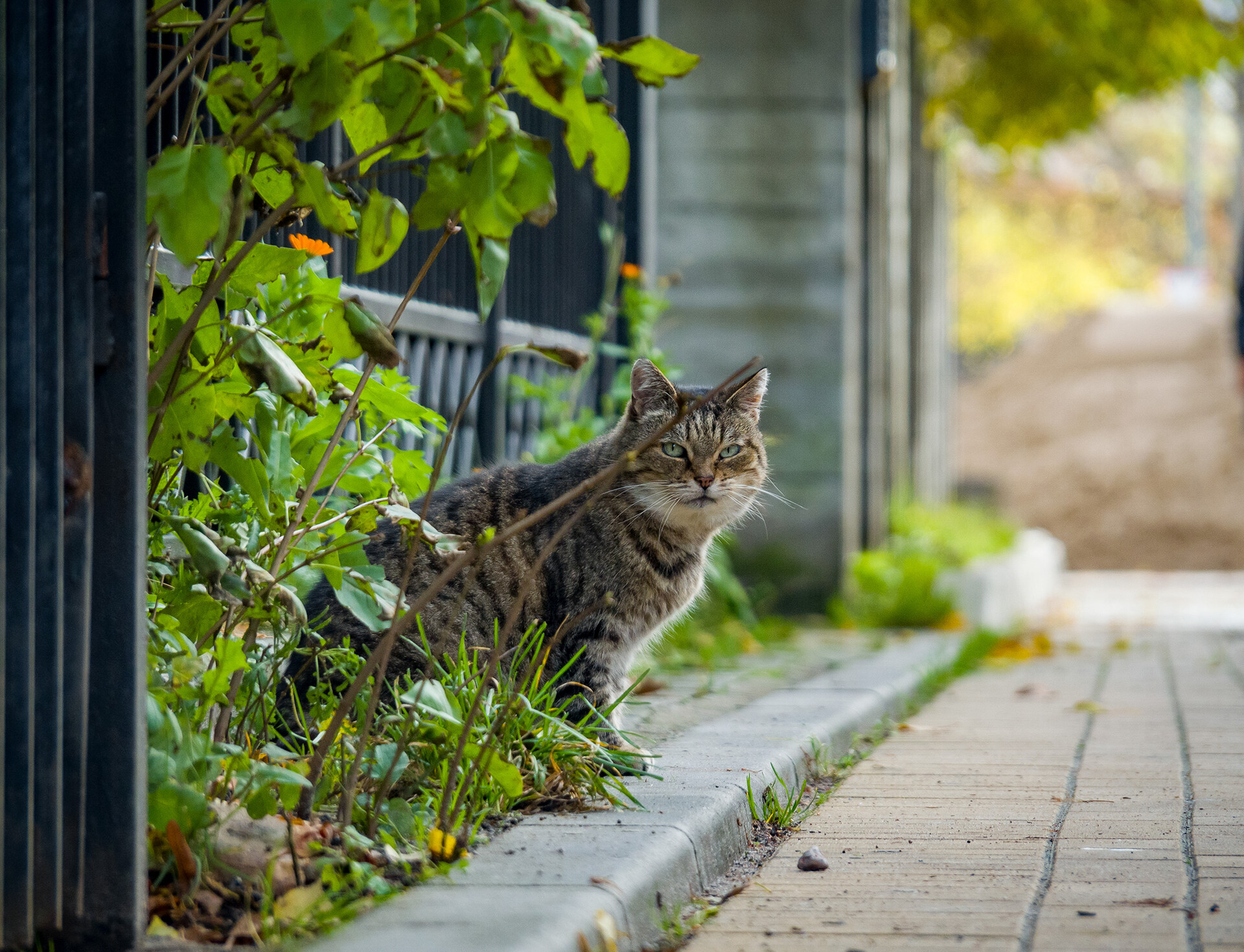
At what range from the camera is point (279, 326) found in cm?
253

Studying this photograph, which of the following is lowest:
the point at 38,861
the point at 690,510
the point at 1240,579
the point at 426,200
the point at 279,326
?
the point at 1240,579

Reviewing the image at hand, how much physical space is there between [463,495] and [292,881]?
158 cm

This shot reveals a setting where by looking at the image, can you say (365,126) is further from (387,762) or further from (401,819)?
(401,819)

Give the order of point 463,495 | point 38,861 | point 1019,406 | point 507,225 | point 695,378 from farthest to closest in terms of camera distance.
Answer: point 1019,406 → point 695,378 → point 463,495 → point 507,225 → point 38,861

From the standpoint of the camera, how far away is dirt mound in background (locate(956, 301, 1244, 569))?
1767 centimetres

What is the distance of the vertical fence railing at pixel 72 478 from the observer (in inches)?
76.8

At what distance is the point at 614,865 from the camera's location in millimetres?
2340

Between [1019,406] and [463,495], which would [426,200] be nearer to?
[463,495]

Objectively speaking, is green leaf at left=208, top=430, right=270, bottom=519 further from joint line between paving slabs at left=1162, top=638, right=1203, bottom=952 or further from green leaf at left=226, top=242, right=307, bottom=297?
joint line between paving slabs at left=1162, top=638, right=1203, bottom=952

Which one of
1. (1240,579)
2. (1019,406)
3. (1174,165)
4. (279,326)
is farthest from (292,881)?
(1174,165)

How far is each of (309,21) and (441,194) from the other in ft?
1.17

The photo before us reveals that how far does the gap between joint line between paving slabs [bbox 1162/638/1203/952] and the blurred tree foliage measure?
7108 millimetres

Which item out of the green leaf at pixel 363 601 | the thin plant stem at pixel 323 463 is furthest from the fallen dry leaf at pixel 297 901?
the thin plant stem at pixel 323 463

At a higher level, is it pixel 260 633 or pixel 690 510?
pixel 690 510
